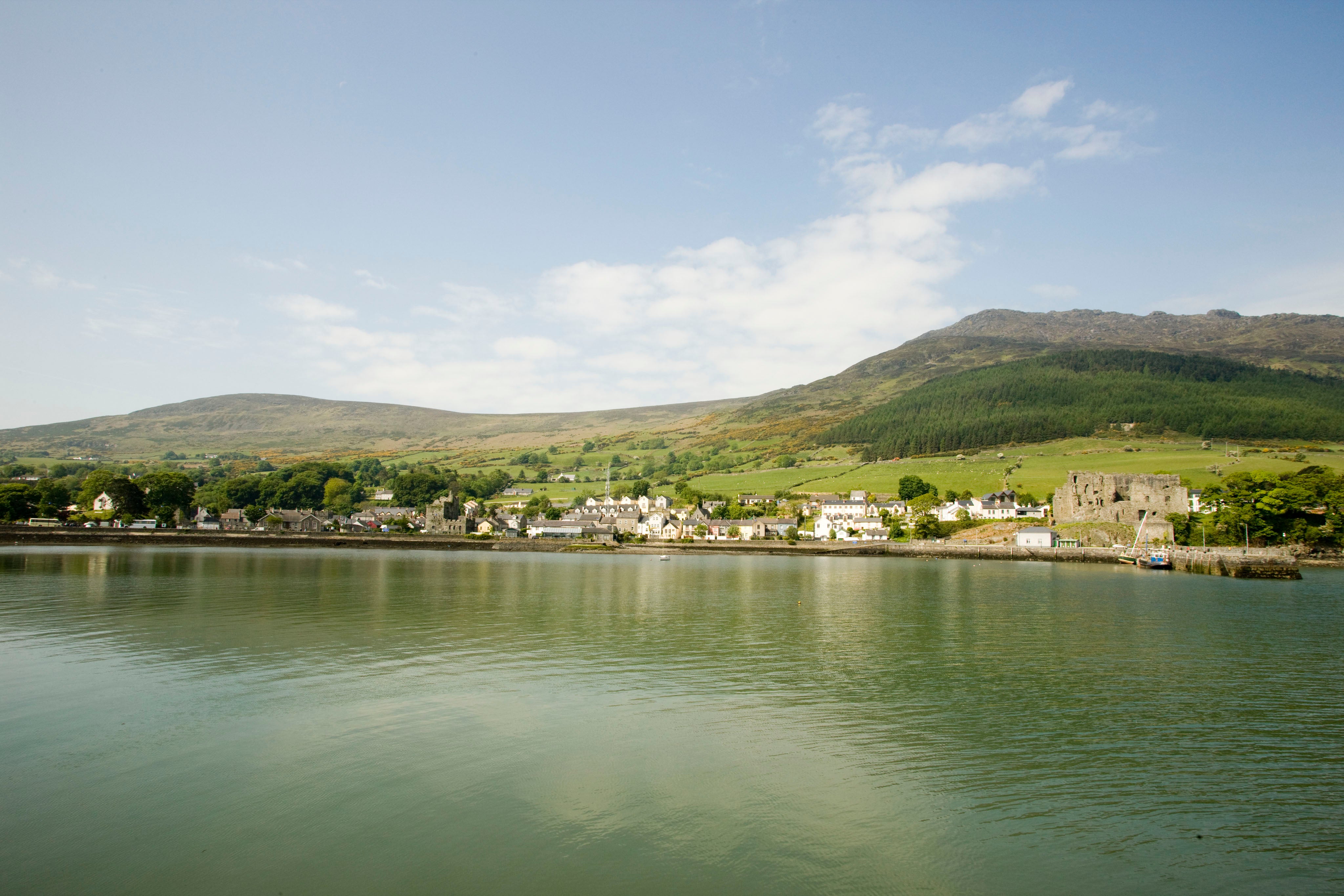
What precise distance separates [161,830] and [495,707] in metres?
5.87

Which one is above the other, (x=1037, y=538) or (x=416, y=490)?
(x=416, y=490)

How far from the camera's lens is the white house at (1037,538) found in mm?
71312

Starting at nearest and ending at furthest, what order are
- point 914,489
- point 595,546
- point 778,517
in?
point 595,546 → point 778,517 → point 914,489

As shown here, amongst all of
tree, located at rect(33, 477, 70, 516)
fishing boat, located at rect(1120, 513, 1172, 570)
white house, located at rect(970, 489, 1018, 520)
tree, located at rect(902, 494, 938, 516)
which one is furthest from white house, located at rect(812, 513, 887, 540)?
tree, located at rect(33, 477, 70, 516)

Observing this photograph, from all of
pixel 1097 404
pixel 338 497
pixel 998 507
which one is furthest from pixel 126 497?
pixel 1097 404

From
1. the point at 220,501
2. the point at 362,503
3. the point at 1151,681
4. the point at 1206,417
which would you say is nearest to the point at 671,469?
the point at 362,503

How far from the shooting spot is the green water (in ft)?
24.9

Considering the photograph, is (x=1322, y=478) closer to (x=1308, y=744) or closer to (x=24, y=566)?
(x=1308, y=744)

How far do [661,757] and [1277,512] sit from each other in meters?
69.1

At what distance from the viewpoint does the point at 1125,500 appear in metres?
74.1

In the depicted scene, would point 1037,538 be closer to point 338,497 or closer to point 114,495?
point 338,497

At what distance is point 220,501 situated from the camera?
108750mm

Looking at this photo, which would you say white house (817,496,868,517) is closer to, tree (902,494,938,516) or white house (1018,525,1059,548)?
tree (902,494,938,516)

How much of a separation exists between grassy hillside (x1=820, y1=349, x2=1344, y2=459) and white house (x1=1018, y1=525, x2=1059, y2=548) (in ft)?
210
